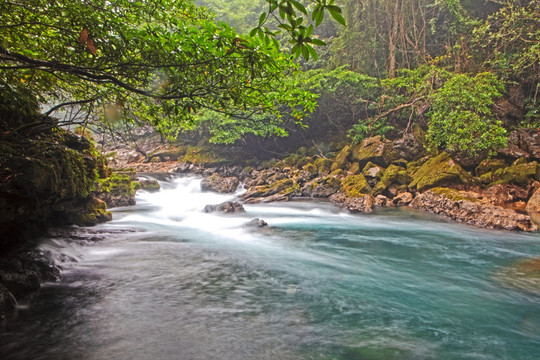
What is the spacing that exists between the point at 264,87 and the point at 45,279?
4118 millimetres

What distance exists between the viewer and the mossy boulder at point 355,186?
13.0 metres

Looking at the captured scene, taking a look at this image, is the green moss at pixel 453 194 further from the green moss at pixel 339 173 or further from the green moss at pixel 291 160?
A: the green moss at pixel 291 160

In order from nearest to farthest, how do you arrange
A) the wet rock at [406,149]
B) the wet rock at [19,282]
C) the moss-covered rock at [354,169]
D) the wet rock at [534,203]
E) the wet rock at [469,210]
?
1. the wet rock at [19,282]
2. the wet rock at [469,210]
3. the wet rock at [534,203]
4. the wet rock at [406,149]
5. the moss-covered rock at [354,169]

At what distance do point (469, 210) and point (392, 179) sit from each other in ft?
14.1

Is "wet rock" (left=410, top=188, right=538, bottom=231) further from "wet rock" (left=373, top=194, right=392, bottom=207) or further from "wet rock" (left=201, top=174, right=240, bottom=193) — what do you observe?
"wet rock" (left=201, top=174, right=240, bottom=193)

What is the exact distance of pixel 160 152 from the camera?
24938 mm

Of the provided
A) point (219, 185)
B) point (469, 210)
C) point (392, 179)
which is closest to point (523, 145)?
point (392, 179)

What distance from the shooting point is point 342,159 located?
54.4ft

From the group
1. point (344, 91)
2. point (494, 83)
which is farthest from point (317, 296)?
point (344, 91)

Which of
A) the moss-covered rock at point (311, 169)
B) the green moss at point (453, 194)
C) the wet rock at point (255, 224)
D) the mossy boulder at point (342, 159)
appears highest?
the mossy boulder at point (342, 159)

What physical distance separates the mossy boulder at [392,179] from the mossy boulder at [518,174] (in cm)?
321

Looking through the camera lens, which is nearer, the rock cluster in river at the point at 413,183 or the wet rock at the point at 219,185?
the rock cluster in river at the point at 413,183

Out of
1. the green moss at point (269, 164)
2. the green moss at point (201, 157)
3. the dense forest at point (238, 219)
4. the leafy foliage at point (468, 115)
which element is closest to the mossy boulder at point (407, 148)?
the dense forest at point (238, 219)

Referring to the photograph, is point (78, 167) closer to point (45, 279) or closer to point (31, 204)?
point (31, 204)
